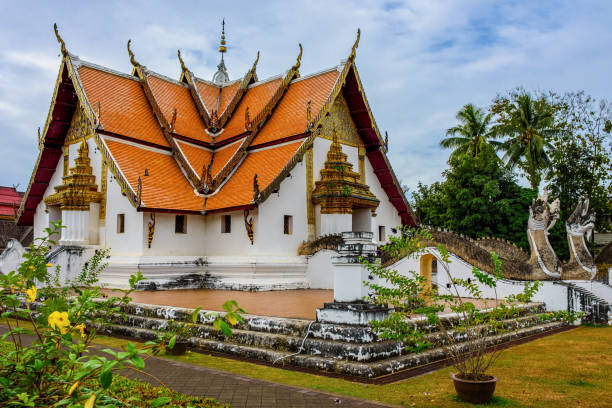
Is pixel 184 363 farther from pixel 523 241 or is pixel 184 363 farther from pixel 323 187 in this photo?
pixel 523 241

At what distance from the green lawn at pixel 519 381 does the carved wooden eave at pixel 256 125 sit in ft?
26.8

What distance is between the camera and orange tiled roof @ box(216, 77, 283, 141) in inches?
629

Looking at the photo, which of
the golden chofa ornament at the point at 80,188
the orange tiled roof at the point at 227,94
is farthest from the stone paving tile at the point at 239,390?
the orange tiled roof at the point at 227,94

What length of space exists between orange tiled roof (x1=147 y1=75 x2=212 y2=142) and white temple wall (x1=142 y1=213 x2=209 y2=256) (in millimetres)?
3093


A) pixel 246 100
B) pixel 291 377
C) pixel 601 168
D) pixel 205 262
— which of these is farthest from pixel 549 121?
pixel 291 377

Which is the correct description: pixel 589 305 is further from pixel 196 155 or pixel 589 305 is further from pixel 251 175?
pixel 196 155

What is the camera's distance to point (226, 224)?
13609mm

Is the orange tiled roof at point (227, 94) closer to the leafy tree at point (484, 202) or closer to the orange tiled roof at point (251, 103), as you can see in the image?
the orange tiled roof at point (251, 103)

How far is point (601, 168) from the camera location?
24031mm

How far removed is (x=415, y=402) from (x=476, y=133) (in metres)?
26.5

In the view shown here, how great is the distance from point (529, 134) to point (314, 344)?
23327 mm

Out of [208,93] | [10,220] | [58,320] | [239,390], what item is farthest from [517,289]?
[10,220]

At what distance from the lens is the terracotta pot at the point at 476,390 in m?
4.26

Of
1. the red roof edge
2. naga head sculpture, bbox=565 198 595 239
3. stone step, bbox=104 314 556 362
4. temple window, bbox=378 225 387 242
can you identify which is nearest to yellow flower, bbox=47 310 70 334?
stone step, bbox=104 314 556 362
